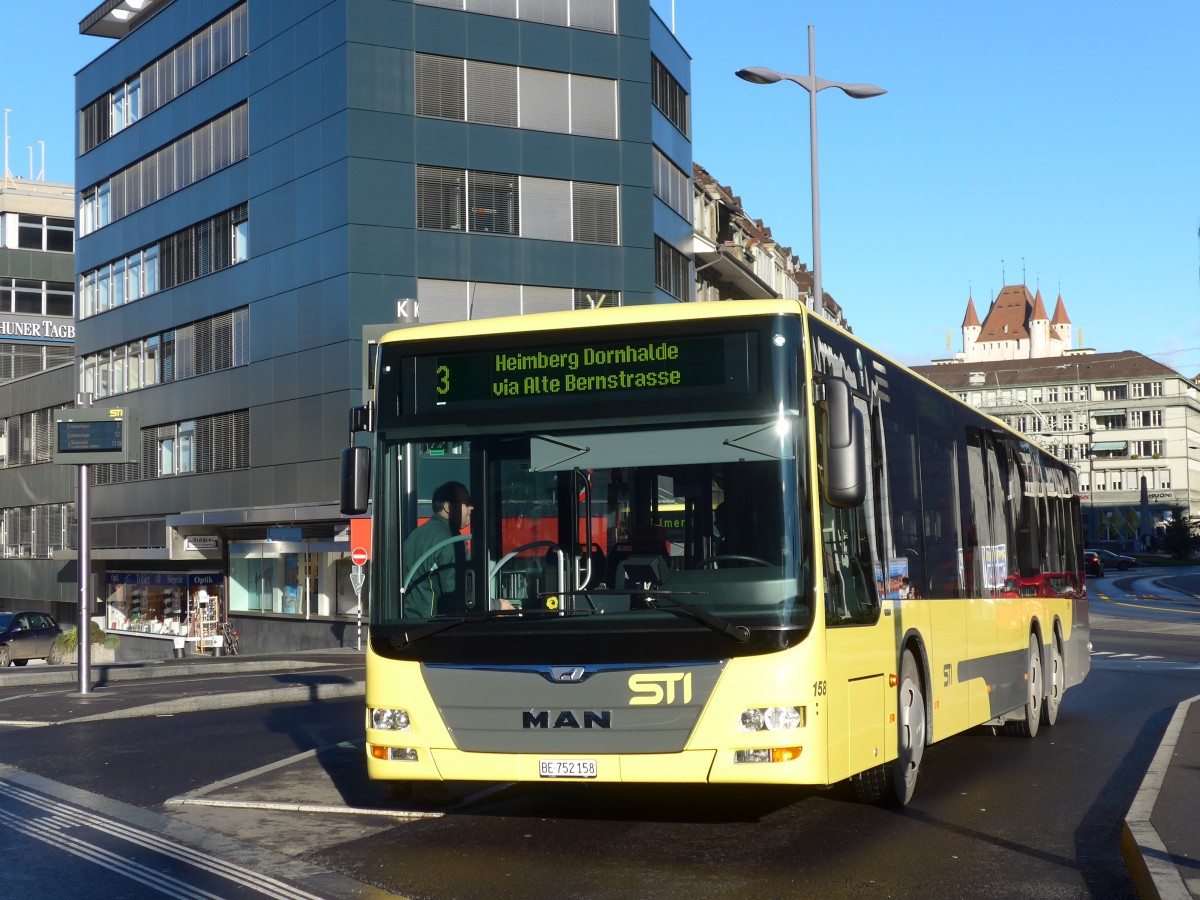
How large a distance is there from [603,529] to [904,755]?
2.73m

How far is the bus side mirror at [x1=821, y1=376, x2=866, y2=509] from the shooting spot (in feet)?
25.7

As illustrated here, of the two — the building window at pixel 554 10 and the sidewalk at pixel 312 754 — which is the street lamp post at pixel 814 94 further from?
the building window at pixel 554 10

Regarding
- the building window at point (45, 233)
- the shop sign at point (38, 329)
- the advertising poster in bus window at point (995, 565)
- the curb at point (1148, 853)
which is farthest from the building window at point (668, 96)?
the curb at point (1148, 853)

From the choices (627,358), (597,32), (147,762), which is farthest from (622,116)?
(627,358)

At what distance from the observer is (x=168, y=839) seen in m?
8.84

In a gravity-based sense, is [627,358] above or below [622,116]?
below

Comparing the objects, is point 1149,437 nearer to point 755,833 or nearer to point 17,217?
point 17,217

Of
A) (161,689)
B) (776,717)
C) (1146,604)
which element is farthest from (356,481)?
(1146,604)

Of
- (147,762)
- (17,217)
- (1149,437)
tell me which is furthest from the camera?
(1149,437)

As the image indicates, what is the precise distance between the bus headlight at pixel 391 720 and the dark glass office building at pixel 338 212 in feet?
102

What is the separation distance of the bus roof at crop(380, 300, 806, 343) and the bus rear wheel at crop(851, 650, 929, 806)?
257 cm

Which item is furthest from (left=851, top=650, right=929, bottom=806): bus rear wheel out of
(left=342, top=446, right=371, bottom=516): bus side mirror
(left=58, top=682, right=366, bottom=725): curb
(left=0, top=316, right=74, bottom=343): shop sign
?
(left=0, top=316, right=74, bottom=343): shop sign

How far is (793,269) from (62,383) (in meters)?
41.0

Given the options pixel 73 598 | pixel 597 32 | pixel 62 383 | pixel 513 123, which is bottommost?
pixel 73 598
